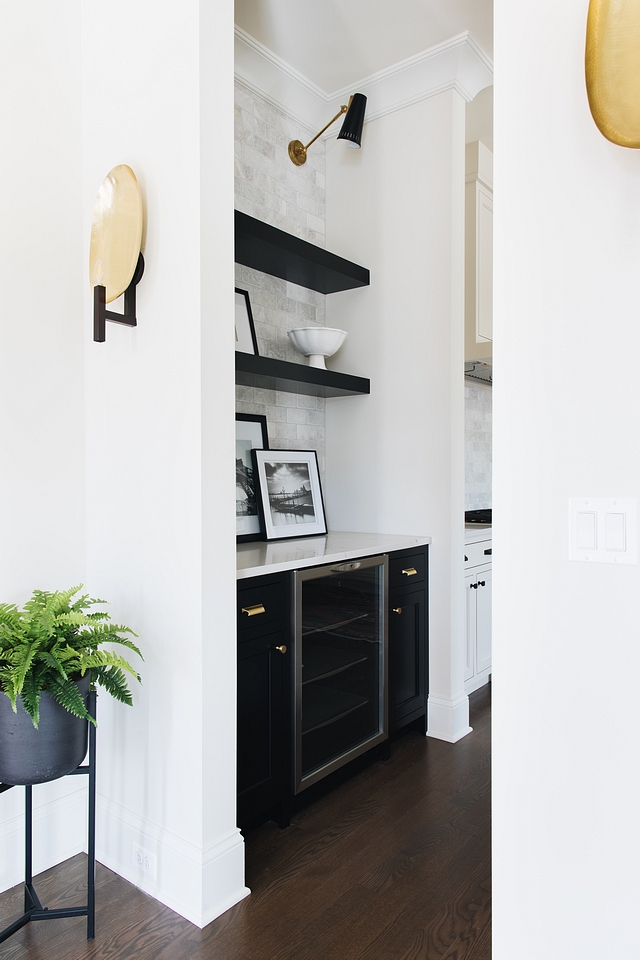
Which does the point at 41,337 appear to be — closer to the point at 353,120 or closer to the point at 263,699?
the point at 263,699

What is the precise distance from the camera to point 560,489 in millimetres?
1021

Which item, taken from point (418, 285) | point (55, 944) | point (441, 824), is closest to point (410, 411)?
point (418, 285)

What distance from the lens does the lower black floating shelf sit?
2342 millimetres

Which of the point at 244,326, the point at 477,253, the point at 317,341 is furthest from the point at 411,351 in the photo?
the point at 477,253

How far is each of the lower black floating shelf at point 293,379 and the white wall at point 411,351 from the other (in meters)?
0.16

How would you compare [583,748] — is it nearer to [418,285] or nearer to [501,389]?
[501,389]

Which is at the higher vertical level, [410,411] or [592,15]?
[592,15]

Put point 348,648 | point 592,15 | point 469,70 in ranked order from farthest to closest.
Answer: point 469,70 → point 348,648 → point 592,15

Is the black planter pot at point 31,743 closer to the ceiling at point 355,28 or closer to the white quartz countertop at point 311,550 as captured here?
the white quartz countertop at point 311,550

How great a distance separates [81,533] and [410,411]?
1587 millimetres

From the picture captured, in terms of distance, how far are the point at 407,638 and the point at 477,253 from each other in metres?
2.12

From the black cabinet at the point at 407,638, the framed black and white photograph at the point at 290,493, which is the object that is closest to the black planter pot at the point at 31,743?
the framed black and white photograph at the point at 290,493

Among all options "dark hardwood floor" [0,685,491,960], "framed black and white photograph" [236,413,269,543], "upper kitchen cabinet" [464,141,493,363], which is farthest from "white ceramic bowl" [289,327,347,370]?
"dark hardwood floor" [0,685,491,960]

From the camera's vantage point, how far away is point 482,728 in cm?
293
